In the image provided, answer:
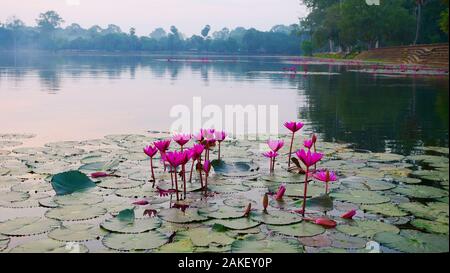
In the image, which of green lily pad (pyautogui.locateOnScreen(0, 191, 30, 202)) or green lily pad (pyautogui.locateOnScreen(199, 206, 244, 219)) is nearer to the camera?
green lily pad (pyautogui.locateOnScreen(199, 206, 244, 219))

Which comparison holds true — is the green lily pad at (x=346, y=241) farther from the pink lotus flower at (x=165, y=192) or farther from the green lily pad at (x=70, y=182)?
the green lily pad at (x=70, y=182)

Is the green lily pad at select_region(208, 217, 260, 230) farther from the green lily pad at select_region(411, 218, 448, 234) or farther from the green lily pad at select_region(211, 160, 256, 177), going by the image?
the green lily pad at select_region(211, 160, 256, 177)

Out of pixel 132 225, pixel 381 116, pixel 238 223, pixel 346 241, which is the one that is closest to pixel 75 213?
pixel 132 225

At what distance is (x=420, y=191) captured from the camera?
4.20m

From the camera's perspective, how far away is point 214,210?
3.62 meters

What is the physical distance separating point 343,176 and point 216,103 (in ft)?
24.0

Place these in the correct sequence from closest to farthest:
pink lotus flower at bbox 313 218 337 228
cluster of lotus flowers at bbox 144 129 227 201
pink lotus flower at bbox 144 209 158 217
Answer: pink lotus flower at bbox 313 218 337 228
pink lotus flower at bbox 144 209 158 217
cluster of lotus flowers at bbox 144 129 227 201

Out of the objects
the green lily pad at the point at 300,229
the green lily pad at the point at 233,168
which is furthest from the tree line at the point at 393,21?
the green lily pad at the point at 300,229

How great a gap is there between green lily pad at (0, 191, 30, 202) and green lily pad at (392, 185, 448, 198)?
3.27 metres

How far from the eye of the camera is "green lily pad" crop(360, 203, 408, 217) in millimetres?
3615

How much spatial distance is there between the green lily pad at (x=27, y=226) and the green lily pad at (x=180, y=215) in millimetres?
768

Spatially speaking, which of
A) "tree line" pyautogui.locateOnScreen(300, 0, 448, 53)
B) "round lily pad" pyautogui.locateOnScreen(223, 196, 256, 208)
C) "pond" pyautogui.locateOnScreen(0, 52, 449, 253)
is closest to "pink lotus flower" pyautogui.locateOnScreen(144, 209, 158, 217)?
"pond" pyautogui.locateOnScreen(0, 52, 449, 253)

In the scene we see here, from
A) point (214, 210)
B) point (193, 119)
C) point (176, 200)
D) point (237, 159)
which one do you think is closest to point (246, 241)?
point (214, 210)
